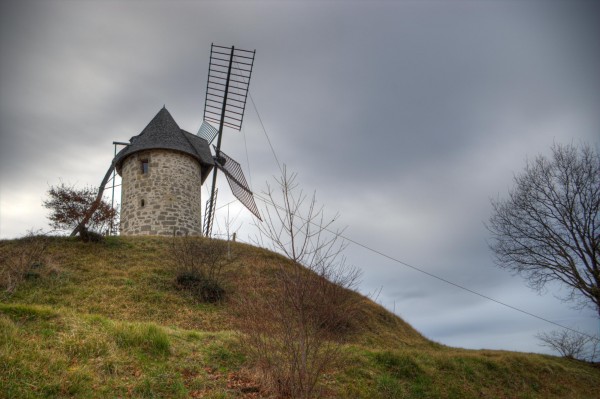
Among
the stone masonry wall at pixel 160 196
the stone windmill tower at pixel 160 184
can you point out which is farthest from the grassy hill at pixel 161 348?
the stone windmill tower at pixel 160 184

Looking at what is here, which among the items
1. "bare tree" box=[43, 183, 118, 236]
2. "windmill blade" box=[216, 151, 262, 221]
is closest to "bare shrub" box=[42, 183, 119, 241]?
"bare tree" box=[43, 183, 118, 236]

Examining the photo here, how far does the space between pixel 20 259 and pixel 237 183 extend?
1304 centimetres

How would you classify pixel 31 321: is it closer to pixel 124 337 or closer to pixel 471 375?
pixel 124 337

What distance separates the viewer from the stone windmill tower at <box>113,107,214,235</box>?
19.8 m

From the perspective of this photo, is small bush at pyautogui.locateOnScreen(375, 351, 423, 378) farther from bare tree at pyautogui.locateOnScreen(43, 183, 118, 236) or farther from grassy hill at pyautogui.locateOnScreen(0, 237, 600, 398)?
bare tree at pyautogui.locateOnScreen(43, 183, 118, 236)

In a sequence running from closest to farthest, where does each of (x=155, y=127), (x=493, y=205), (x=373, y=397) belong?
(x=373, y=397) < (x=493, y=205) < (x=155, y=127)

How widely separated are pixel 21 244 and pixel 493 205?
21.9 m

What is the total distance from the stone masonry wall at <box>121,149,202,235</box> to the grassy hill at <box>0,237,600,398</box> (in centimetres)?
196

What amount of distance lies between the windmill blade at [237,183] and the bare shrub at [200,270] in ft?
25.5

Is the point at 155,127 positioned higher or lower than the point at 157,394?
higher

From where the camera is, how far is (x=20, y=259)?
12648mm

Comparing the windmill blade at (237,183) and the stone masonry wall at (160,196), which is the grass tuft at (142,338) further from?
the windmill blade at (237,183)

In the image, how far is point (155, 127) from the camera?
22.0 meters

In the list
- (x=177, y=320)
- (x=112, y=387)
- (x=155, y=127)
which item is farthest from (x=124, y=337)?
(x=155, y=127)
